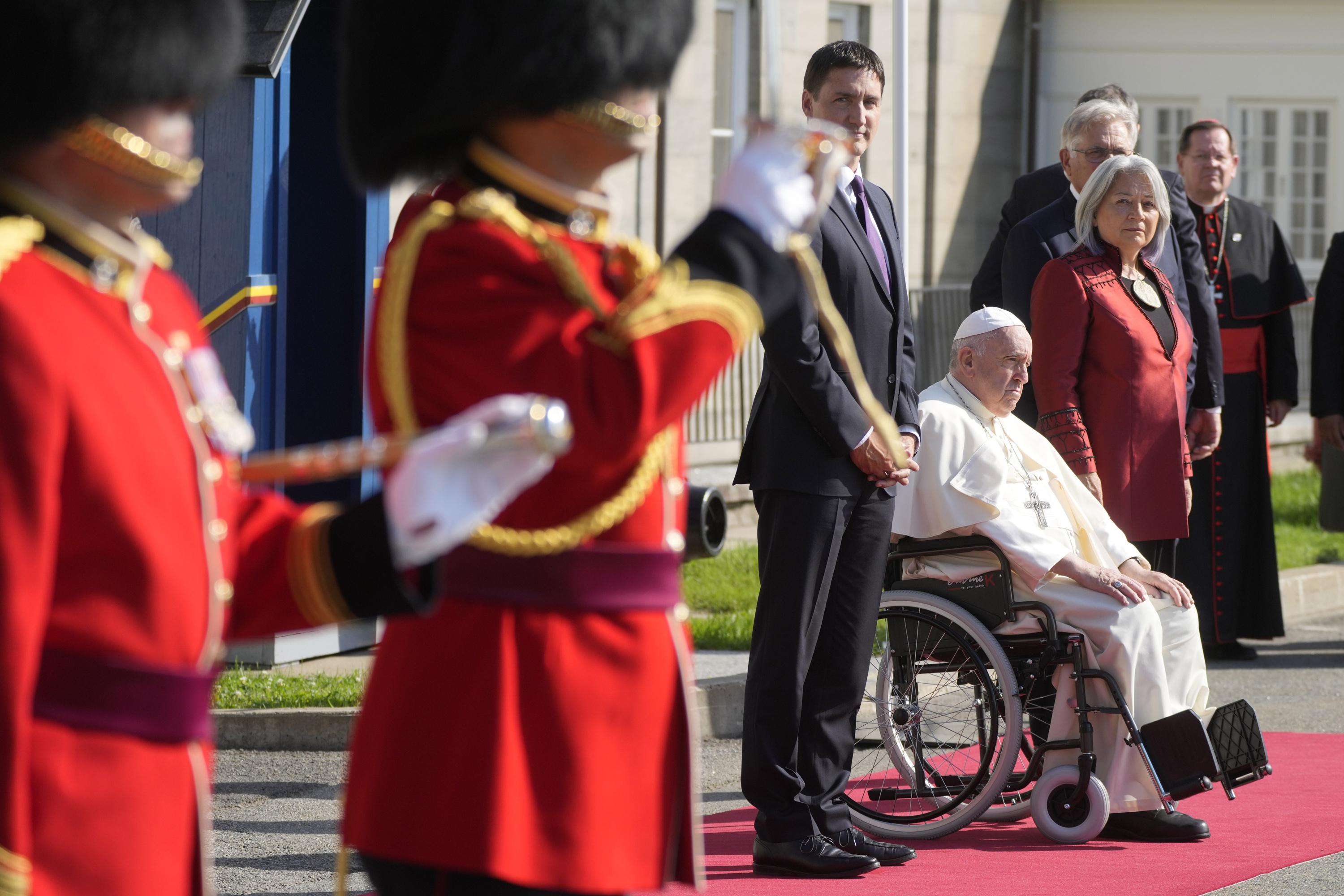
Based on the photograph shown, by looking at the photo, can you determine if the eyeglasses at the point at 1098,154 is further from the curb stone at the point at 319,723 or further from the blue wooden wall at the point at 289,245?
the blue wooden wall at the point at 289,245

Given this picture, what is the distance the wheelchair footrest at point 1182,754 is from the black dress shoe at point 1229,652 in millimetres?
3201

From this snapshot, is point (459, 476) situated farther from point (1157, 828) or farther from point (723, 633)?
point (723, 633)

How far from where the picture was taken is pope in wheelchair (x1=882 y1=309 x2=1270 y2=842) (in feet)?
17.4

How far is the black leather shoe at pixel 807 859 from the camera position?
4.89 metres

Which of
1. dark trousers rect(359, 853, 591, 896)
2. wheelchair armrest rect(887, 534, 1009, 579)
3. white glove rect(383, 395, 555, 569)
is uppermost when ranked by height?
white glove rect(383, 395, 555, 569)

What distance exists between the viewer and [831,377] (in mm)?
4781

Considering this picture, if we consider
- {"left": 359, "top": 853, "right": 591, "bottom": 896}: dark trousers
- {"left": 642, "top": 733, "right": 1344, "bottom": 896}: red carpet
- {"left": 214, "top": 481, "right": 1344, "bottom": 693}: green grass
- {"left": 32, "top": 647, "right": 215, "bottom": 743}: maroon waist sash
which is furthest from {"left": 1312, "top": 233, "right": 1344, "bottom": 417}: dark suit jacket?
{"left": 32, "top": 647, "right": 215, "bottom": 743}: maroon waist sash

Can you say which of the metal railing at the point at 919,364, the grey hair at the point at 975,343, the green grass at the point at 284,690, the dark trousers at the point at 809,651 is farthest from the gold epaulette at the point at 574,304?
the metal railing at the point at 919,364

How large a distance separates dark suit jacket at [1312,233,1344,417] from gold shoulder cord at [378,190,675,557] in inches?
274

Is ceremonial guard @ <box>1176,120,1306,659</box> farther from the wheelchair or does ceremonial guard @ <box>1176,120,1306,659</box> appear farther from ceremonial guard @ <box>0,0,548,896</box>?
ceremonial guard @ <box>0,0,548,896</box>

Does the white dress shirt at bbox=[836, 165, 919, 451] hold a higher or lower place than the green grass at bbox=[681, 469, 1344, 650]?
higher

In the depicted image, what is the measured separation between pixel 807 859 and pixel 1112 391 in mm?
1944

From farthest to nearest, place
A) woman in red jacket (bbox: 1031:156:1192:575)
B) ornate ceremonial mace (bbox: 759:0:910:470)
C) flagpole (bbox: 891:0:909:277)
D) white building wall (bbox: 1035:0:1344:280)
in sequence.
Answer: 1. white building wall (bbox: 1035:0:1344:280)
2. flagpole (bbox: 891:0:909:277)
3. woman in red jacket (bbox: 1031:156:1192:575)
4. ornate ceremonial mace (bbox: 759:0:910:470)

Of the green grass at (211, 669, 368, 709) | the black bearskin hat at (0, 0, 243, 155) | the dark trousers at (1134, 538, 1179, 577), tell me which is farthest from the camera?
the green grass at (211, 669, 368, 709)
